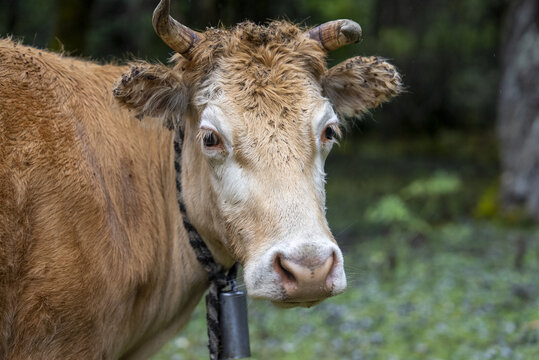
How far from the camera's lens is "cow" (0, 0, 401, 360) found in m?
3.99

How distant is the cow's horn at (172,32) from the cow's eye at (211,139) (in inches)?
25.9

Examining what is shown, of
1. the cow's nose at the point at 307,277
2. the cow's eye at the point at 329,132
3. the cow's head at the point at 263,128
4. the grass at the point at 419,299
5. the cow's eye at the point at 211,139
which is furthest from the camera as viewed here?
the grass at the point at 419,299

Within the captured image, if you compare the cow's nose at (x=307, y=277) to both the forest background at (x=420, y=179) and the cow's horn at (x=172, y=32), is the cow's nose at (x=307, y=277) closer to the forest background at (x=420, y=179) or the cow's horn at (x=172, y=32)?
the forest background at (x=420, y=179)

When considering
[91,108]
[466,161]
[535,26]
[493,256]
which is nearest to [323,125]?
[91,108]

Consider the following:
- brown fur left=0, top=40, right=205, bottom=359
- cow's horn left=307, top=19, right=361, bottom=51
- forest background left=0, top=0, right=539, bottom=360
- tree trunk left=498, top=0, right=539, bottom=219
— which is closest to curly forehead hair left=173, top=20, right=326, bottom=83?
cow's horn left=307, top=19, right=361, bottom=51

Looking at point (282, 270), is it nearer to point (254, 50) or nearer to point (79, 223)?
point (79, 223)

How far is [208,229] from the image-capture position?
4688 mm

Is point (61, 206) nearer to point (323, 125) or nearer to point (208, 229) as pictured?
point (208, 229)

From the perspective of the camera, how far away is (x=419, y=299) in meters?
9.45

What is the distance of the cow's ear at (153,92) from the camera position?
4.47 meters

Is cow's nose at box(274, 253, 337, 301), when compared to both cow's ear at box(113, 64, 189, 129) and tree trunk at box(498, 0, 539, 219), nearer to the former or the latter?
cow's ear at box(113, 64, 189, 129)

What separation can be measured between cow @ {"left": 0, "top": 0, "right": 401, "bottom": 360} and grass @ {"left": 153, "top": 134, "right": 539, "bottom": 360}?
0.97 meters

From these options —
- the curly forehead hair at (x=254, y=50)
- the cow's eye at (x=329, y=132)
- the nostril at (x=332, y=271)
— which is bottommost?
the nostril at (x=332, y=271)

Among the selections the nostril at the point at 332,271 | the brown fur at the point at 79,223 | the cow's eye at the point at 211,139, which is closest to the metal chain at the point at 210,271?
the brown fur at the point at 79,223
